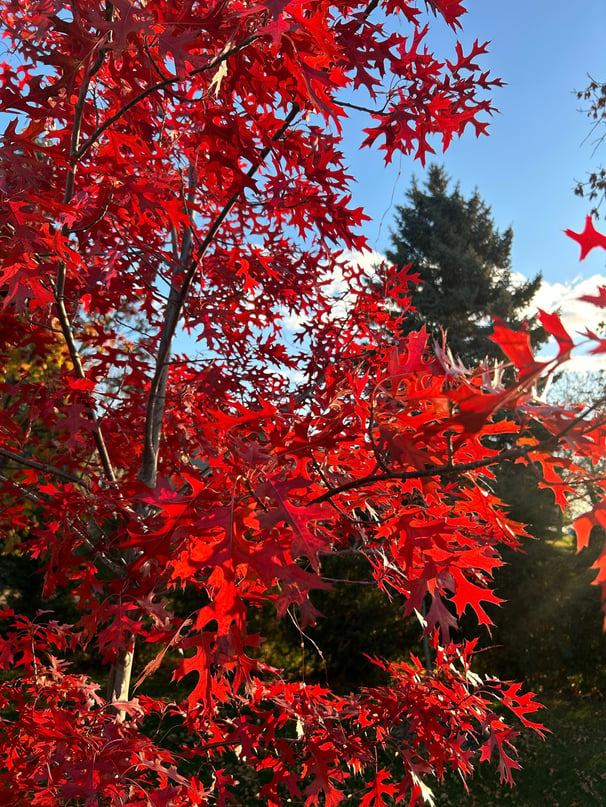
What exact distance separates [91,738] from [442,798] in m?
6.33

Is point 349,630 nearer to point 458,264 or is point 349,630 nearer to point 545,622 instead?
point 545,622

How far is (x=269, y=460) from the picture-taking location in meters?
1.33

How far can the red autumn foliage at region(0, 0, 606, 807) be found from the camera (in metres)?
1.29

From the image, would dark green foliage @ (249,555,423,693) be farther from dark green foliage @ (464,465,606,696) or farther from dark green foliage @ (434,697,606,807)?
dark green foliage @ (434,697,606,807)

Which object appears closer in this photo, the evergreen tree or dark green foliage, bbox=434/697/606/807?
dark green foliage, bbox=434/697/606/807

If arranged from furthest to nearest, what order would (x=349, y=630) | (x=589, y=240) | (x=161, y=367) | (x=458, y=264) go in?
(x=458, y=264) → (x=349, y=630) → (x=161, y=367) → (x=589, y=240)

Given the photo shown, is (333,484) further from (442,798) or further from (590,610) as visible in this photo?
(590,610)

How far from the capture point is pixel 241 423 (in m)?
1.29

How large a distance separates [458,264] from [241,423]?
62.7 ft

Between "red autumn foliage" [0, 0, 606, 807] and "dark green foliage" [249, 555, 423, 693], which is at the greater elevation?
"red autumn foliage" [0, 0, 606, 807]

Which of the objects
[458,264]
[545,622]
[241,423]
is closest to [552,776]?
[545,622]

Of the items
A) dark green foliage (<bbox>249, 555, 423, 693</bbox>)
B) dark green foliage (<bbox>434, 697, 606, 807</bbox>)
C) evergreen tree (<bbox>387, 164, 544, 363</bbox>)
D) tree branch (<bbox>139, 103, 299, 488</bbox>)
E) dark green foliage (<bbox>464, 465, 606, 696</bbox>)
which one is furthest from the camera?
evergreen tree (<bbox>387, 164, 544, 363</bbox>)

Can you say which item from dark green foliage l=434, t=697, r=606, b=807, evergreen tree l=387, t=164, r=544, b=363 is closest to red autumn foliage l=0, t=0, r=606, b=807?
dark green foliage l=434, t=697, r=606, b=807

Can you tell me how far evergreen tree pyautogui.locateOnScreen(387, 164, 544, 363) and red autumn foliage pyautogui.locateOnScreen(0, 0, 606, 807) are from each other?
14.7 metres
